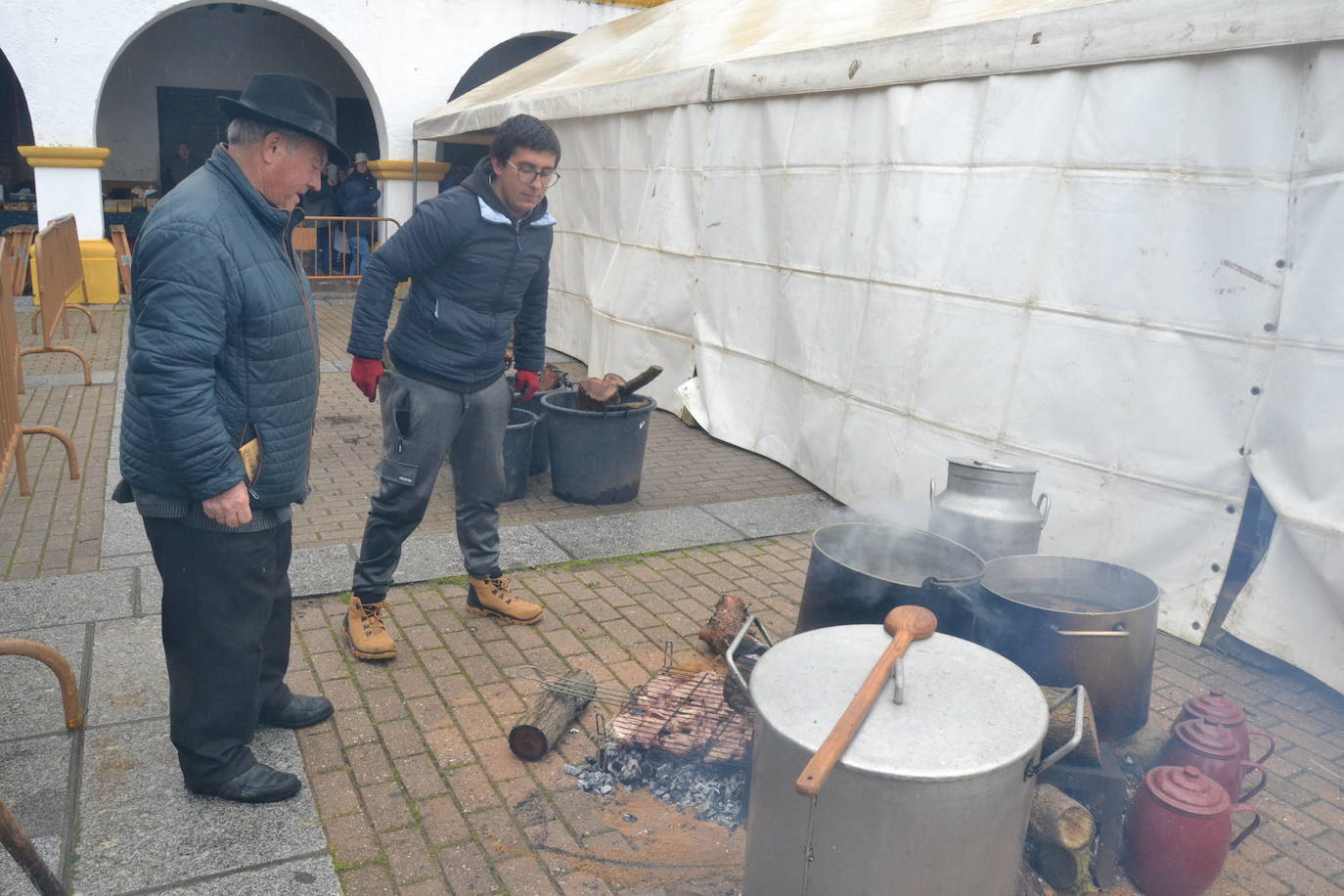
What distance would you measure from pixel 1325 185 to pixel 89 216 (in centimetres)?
1352

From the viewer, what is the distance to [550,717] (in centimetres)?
356

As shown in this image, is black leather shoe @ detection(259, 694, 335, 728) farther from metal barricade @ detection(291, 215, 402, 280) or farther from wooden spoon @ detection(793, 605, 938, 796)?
metal barricade @ detection(291, 215, 402, 280)

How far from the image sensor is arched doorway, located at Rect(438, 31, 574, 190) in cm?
1667

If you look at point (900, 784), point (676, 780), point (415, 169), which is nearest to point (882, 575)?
point (676, 780)

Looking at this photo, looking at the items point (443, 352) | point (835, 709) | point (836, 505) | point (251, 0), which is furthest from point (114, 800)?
point (251, 0)

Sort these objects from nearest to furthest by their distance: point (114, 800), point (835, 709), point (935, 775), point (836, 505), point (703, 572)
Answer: point (935, 775)
point (835, 709)
point (114, 800)
point (703, 572)
point (836, 505)

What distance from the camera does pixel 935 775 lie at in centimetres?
223

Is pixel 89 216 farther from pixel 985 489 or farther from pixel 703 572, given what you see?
pixel 985 489

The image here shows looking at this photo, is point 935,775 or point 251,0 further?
point 251,0

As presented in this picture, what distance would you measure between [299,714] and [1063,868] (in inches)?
101

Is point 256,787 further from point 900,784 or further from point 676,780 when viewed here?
point 900,784

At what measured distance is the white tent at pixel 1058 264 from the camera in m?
4.17

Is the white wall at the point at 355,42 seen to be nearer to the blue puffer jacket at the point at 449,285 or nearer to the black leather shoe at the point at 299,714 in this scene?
the blue puffer jacket at the point at 449,285

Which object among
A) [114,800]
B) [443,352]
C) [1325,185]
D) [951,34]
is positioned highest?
[951,34]
